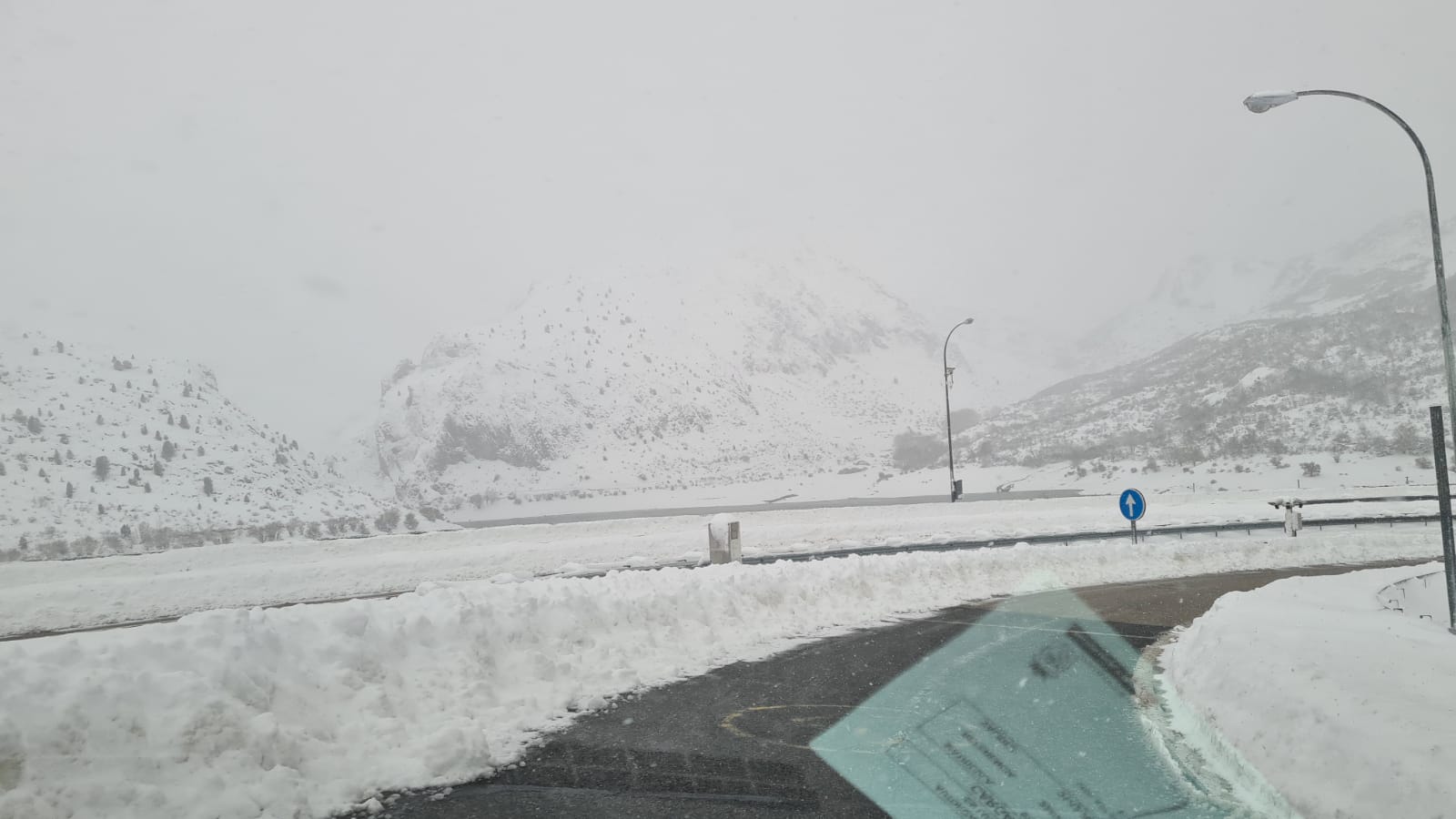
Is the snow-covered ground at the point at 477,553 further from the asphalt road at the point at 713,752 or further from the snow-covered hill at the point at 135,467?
the snow-covered hill at the point at 135,467

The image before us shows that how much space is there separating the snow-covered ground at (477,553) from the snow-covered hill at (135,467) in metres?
11.4

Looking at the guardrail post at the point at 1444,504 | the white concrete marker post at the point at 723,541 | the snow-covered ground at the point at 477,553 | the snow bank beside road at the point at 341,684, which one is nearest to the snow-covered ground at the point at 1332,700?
the guardrail post at the point at 1444,504

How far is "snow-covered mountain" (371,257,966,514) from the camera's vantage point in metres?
106

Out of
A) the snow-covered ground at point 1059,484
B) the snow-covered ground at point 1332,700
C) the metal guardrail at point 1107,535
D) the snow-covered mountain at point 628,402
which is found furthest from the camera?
the snow-covered mountain at point 628,402

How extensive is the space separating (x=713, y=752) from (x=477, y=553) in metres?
20.8

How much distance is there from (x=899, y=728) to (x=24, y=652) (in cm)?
655

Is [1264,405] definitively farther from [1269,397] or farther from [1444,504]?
[1444,504]

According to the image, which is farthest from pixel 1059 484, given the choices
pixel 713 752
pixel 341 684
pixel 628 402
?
pixel 628 402

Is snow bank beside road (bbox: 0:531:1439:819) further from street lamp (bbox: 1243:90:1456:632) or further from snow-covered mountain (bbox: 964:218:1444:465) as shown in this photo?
snow-covered mountain (bbox: 964:218:1444:465)

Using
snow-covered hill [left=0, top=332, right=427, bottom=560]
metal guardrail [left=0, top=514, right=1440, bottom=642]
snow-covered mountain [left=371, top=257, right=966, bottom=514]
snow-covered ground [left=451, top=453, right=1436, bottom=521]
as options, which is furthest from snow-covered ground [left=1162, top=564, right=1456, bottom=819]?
snow-covered mountain [left=371, top=257, right=966, bottom=514]

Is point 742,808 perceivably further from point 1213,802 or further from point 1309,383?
point 1309,383

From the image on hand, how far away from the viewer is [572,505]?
8306 centimetres

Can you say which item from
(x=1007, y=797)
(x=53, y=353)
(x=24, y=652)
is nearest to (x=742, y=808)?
(x=1007, y=797)

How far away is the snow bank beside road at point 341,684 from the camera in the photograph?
5098 millimetres
